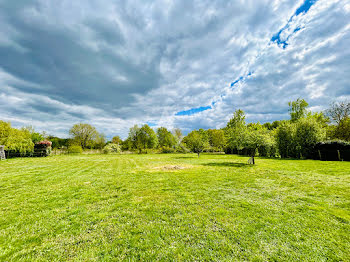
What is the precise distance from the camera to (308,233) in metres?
3.44

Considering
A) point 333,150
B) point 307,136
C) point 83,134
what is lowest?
point 333,150

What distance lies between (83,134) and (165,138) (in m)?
31.7

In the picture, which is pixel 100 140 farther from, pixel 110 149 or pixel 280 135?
pixel 280 135

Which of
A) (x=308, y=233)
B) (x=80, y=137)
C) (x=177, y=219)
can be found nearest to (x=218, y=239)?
(x=177, y=219)

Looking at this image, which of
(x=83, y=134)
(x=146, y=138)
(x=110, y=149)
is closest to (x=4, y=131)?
(x=110, y=149)

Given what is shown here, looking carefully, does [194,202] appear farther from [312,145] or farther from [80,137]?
[80,137]

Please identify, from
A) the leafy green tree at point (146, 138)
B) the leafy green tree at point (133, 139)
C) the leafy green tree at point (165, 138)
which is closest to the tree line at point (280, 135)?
the leafy green tree at point (133, 139)

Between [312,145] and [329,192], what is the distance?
20.3 meters

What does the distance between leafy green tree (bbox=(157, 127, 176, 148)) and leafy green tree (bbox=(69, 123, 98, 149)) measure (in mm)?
25947

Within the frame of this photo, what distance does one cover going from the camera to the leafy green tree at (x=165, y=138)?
51922mm

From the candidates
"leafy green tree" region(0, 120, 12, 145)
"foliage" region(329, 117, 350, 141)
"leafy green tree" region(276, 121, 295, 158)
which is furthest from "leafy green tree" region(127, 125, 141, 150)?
"foliage" region(329, 117, 350, 141)

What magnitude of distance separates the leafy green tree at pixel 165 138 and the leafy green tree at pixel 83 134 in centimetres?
2595

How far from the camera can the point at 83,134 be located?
1957 inches

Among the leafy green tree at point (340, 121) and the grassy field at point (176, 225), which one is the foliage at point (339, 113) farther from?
→ the grassy field at point (176, 225)
